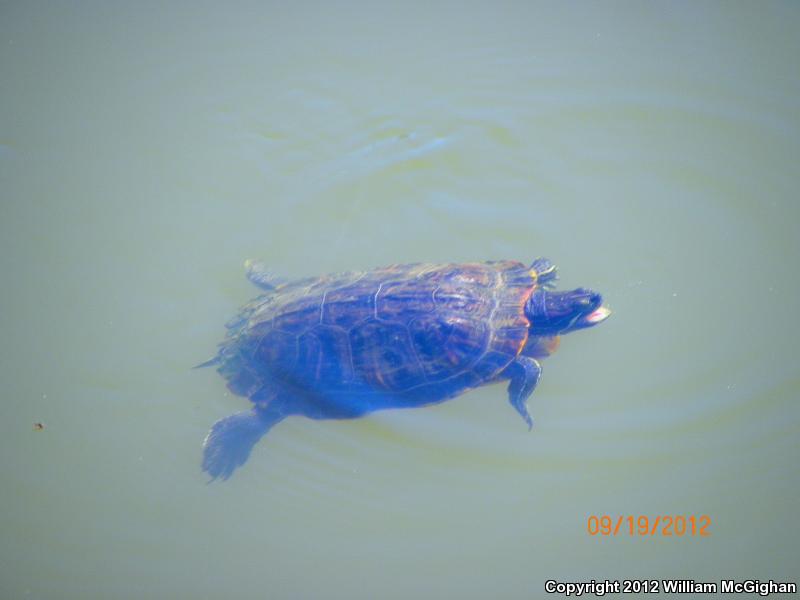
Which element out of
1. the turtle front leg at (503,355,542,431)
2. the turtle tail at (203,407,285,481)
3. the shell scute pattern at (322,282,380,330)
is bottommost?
the turtle tail at (203,407,285,481)

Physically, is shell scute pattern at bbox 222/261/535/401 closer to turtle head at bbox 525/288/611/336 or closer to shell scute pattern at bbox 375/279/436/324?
shell scute pattern at bbox 375/279/436/324

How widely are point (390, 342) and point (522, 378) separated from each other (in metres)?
1.08

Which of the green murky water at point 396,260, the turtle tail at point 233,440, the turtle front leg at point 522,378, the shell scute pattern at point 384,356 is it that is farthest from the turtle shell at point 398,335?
the green murky water at point 396,260

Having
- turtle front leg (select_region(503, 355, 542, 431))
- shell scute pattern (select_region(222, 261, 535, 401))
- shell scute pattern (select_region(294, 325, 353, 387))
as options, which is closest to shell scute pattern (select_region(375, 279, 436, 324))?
shell scute pattern (select_region(222, 261, 535, 401))

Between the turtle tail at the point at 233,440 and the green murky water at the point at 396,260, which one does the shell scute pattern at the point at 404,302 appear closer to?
the green murky water at the point at 396,260

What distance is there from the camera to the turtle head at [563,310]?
13.3 ft

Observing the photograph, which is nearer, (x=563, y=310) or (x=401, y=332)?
(x=401, y=332)

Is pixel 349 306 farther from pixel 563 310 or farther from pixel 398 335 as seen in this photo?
pixel 563 310

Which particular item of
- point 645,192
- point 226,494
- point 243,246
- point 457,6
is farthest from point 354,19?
point 226,494

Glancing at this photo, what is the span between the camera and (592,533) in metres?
4.33

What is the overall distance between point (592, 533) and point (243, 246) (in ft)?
14.4

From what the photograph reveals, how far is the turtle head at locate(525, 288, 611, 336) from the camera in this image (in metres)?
4.07

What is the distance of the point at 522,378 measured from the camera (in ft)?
13.5

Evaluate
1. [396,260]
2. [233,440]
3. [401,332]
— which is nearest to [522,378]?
[401,332]
